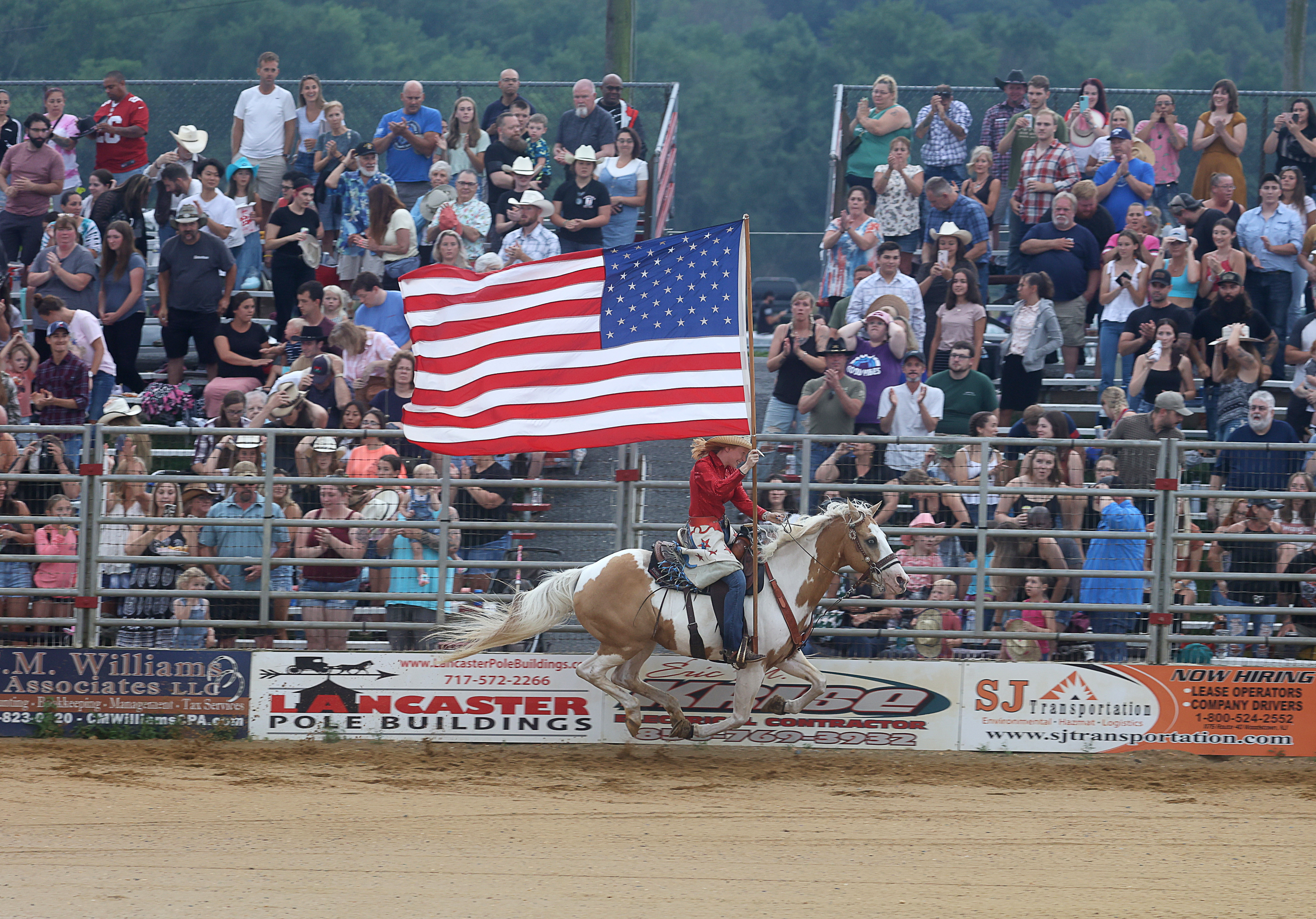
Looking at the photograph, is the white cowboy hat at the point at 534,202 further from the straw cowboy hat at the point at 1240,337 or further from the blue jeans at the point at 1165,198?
the straw cowboy hat at the point at 1240,337

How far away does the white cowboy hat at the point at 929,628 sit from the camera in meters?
13.2

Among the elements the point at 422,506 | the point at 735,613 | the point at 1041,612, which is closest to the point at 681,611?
the point at 735,613

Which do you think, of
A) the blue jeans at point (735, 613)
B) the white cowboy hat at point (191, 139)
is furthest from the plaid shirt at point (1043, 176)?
the white cowboy hat at point (191, 139)

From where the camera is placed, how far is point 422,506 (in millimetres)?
13188

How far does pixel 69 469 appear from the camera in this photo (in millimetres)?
13867

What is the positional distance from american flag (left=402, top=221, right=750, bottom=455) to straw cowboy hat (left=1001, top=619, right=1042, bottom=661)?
10.9ft

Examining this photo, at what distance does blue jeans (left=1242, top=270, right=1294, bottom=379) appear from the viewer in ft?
55.8

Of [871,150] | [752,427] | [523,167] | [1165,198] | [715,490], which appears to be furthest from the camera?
[871,150]

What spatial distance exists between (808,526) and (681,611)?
1.23 meters

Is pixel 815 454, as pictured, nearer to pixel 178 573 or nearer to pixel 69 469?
pixel 178 573

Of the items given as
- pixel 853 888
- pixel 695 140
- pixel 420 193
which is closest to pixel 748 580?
pixel 853 888

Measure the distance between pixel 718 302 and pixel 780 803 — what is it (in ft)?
12.4

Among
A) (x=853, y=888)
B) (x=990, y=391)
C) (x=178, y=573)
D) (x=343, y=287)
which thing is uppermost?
(x=343, y=287)

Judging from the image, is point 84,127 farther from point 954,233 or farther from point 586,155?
point 954,233
